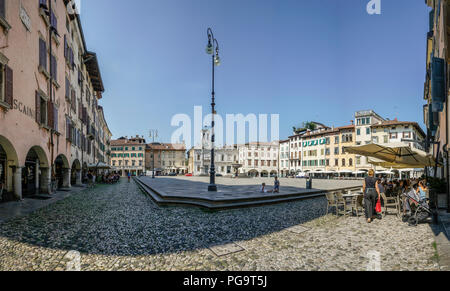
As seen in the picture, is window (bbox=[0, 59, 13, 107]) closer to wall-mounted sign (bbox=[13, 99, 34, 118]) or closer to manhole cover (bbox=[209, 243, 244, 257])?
wall-mounted sign (bbox=[13, 99, 34, 118])

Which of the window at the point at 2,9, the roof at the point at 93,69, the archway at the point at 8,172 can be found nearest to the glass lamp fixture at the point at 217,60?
the window at the point at 2,9

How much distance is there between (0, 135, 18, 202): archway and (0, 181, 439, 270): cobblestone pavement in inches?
143

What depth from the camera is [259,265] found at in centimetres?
392

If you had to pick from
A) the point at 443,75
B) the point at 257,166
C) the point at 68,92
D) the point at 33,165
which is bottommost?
the point at 257,166

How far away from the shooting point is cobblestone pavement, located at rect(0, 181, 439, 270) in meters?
3.92

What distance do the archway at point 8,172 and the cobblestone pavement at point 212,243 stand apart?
3620mm

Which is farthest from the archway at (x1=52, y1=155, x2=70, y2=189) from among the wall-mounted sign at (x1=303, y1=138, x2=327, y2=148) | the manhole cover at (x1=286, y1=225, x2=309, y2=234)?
the wall-mounted sign at (x1=303, y1=138, x2=327, y2=148)

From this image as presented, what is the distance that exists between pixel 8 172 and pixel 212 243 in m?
10.7

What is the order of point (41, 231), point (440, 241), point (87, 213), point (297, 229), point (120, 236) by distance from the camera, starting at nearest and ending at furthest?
point (440, 241) → point (120, 236) → point (41, 231) → point (297, 229) → point (87, 213)

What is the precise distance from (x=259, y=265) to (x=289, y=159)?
66848 millimetres

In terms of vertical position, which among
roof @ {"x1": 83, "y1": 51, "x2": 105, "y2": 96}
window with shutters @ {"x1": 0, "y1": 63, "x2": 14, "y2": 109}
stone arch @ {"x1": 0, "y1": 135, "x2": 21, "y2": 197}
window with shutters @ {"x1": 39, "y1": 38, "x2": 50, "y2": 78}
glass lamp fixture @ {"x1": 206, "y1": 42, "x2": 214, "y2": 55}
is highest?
roof @ {"x1": 83, "y1": 51, "x2": 105, "y2": 96}
